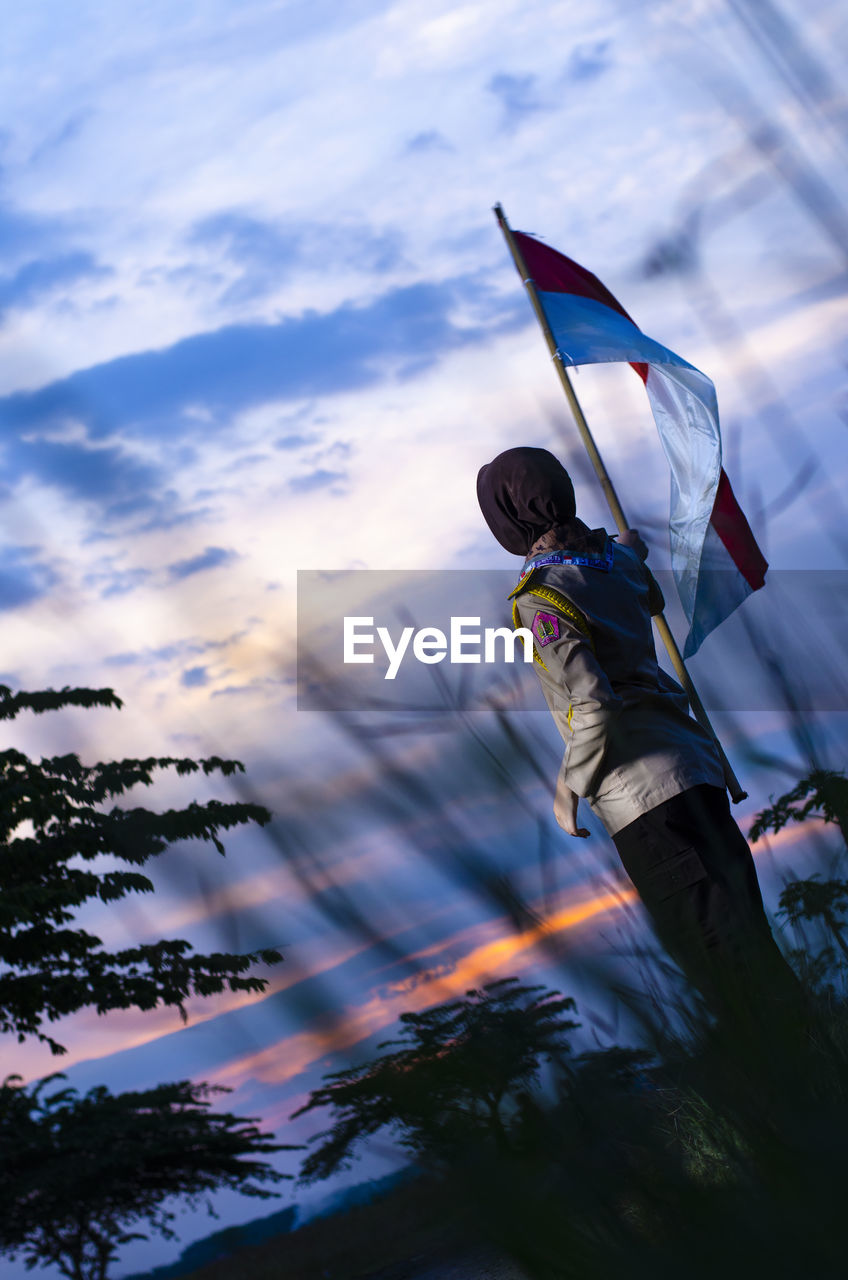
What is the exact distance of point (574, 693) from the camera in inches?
94.7

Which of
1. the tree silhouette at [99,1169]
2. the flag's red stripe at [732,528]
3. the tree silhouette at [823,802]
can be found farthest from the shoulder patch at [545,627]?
the tree silhouette at [99,1169]

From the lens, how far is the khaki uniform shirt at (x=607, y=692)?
2.38 m

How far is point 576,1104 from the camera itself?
0.45 m

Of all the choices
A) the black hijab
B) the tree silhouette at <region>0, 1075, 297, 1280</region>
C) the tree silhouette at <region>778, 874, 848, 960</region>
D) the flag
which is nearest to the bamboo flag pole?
the flag

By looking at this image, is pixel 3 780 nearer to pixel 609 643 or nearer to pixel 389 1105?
pixel 609 643

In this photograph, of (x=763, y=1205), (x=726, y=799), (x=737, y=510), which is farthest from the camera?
(x=737, y=510)

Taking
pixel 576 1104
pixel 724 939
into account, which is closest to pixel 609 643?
pixel 724 939

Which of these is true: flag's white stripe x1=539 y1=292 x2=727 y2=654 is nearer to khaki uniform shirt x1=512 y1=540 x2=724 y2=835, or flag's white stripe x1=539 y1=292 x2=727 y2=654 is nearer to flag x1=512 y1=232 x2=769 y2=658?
flag x1=512 y1=232 x2=769 y2=658

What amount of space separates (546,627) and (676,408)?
205 cm

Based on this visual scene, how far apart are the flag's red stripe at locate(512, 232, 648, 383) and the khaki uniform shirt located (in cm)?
269

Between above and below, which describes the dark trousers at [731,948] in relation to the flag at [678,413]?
below

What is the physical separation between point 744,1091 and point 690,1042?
0.06 m

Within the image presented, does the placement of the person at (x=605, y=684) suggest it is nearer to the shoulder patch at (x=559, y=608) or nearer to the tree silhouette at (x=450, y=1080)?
the shoulder patch at (x=559, y=608)

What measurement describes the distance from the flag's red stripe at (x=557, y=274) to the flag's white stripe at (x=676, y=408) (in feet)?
0.24
